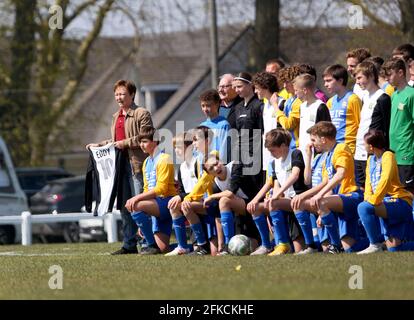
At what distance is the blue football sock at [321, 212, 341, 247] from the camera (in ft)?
44.5

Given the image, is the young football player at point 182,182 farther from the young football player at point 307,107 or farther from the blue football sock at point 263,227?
the young football player at point 307,107

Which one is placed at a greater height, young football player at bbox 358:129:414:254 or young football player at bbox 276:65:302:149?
young football player at bbox 276:65:302:149

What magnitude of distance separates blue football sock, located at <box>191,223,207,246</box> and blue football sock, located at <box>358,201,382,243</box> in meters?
2.48

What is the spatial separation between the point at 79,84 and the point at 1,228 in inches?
757

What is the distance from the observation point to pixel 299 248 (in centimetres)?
1425

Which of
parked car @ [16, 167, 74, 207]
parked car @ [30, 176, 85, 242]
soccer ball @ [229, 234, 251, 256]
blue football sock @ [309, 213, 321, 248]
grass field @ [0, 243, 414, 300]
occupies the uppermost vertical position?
parked car @ [16, 167, 74, 207]

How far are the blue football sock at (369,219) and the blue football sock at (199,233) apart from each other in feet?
8.13

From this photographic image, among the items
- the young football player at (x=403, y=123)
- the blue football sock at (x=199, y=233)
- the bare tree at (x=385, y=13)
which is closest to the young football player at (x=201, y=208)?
the blue football sock at (x=199, y=233)

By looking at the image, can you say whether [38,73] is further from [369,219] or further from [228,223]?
[369,219]

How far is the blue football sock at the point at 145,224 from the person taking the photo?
1529 cm

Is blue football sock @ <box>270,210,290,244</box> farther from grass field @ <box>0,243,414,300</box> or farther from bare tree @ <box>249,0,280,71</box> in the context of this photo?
bare tree @ <box>249,0,280,71</box>

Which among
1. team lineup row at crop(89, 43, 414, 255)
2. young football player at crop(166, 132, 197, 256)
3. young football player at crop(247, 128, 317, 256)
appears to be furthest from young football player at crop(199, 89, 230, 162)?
young football player at crop(247, 128, 317, 256)

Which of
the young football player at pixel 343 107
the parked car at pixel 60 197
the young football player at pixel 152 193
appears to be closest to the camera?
the young football player at pixel 343 107
